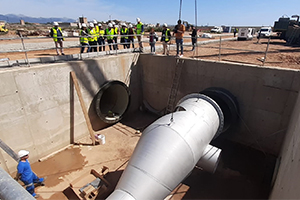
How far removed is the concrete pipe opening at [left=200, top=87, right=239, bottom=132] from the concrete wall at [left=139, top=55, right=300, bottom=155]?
509 mm

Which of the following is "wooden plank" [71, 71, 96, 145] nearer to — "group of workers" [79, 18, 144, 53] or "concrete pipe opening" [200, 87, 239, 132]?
"group of workers" [79, 18, 144, 53]

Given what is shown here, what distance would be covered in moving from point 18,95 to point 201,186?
786 centimetres

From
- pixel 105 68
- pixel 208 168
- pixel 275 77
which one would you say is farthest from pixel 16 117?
pixel 275 77

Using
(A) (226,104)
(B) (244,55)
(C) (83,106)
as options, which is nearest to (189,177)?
(A) (226,104)

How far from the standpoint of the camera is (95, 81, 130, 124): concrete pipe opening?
1041 cm

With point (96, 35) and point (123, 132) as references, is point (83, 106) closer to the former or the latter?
point (123, 132)

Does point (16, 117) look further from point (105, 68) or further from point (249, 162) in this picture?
point (249, 162)

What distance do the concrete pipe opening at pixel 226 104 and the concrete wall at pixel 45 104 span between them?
224 inches

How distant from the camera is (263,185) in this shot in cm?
705

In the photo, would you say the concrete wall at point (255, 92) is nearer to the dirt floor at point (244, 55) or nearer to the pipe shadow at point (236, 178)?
the pipe shadow at point (236, 178)

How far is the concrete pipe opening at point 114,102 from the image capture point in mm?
10414

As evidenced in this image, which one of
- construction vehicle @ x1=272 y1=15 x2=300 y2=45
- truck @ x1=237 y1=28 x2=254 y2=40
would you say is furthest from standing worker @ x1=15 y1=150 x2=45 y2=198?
truck @ x1=237 y1=28 x2=254 y2=40

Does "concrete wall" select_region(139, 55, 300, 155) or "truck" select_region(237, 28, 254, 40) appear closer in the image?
"concrete wall" select_region(139, 55, 300, 155)

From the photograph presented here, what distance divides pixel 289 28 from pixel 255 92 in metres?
16.2
